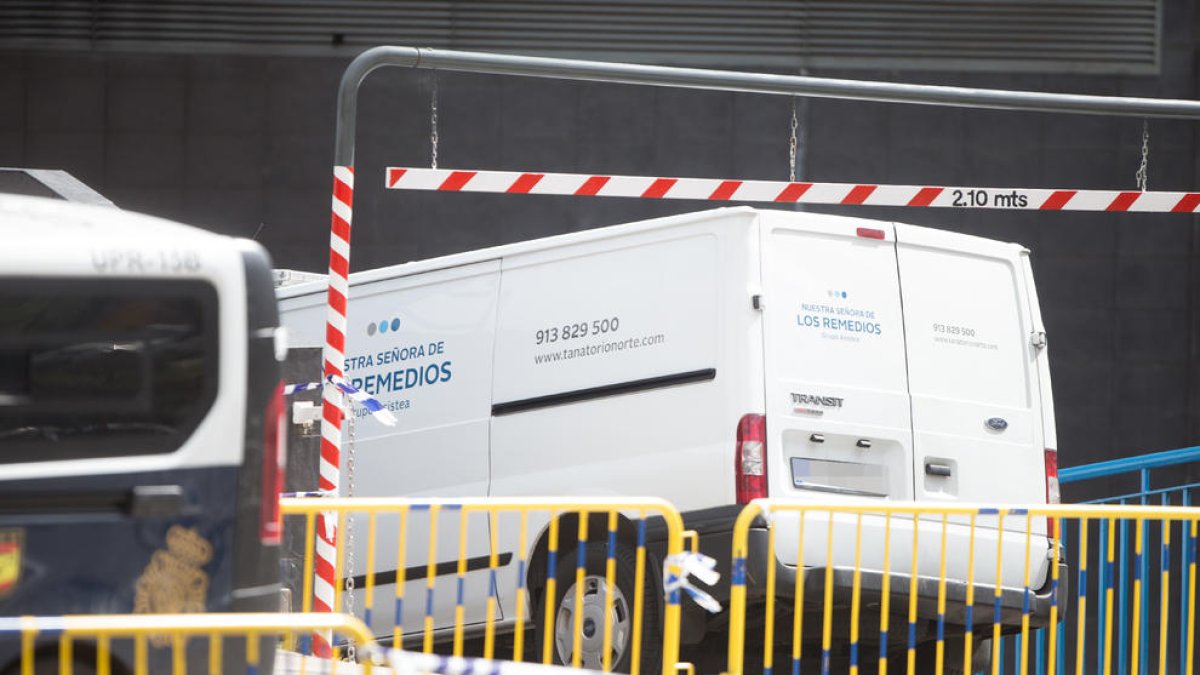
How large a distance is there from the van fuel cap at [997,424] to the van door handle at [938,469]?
34cm

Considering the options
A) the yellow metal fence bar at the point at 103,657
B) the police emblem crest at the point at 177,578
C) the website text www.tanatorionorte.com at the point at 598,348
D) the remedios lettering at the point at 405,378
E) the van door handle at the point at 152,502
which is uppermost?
the website text www.tanatorionorte.com at the point at 598,348

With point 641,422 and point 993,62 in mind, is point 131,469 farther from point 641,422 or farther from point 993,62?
point 993,62

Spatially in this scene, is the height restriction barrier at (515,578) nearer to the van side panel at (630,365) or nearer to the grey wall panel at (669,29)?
the van side panel at (630,365)

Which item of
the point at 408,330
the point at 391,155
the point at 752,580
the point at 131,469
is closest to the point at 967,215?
the point at 391,155

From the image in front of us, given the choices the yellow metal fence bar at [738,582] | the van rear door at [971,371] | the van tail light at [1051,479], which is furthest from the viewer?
the van tail light at [1051,479]

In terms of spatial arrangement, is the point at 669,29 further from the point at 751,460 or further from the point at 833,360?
the point at 751,460

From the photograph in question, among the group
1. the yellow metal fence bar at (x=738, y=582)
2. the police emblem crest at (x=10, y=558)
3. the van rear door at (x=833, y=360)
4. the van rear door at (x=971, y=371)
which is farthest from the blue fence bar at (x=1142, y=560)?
the police emblem crest at (x=10, y=558)

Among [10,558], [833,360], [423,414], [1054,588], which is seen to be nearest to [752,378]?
[833,360]

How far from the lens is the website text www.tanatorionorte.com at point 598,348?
8.02m

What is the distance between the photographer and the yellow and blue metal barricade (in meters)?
4.12

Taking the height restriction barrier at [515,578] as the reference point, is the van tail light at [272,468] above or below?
above

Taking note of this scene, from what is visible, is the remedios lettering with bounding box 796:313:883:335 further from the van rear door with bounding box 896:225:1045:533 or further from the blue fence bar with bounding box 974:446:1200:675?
the blue fence bar with bounding box 974:446:1200:675

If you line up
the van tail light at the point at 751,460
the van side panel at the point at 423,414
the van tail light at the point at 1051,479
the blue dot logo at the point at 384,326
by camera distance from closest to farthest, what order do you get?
the van tail light at the point at 751,460
the van tail light at the point at 1051,479
the van side panel at the point at 423,414
the blue dot logo at the point at 384,326

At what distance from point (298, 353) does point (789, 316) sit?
266cm
